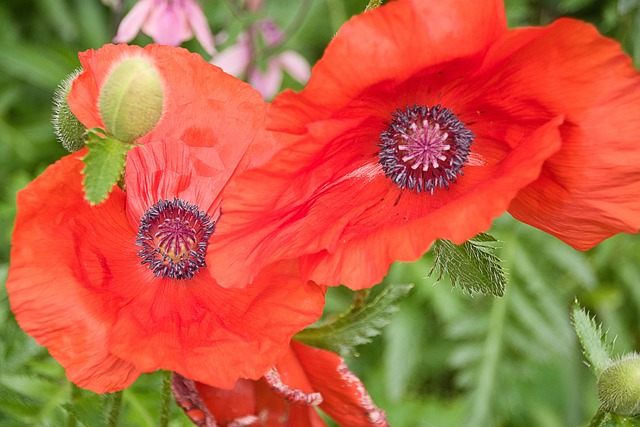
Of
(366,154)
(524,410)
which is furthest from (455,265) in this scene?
(524,410)

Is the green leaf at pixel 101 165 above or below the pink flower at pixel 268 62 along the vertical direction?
below

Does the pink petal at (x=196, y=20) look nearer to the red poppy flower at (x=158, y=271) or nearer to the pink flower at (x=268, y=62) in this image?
the pink flower at (x=268, y=62)

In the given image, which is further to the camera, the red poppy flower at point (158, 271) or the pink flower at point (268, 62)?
the pink flower at point (268, 62)

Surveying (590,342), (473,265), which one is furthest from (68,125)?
(590,342)

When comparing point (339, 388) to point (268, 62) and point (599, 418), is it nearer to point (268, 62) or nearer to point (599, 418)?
point (599, 418)

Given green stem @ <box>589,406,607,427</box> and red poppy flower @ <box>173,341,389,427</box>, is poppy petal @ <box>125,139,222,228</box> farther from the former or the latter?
green stem @ <box>589,406,607,427</box>

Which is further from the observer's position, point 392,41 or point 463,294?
point 463,294

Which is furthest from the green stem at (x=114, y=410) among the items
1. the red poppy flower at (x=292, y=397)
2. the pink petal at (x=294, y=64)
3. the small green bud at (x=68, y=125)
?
the pink petal at (x=294, y=64)
